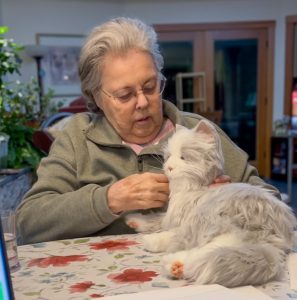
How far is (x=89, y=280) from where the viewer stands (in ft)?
2.37

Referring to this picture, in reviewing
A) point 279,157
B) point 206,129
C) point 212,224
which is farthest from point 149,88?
point 279,157

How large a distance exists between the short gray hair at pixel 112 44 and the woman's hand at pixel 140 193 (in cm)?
37

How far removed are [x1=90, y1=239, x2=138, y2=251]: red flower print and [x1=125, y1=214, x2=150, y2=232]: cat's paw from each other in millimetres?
64

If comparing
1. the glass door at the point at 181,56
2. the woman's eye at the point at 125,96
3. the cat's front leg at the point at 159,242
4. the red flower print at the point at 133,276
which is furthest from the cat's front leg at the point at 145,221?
the glass door at the point at 181,56

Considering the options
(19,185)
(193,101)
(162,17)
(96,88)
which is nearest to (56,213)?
(96,88)

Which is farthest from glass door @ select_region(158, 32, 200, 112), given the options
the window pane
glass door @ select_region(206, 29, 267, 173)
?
glass door @ select_region(206, 29, 267, 173)

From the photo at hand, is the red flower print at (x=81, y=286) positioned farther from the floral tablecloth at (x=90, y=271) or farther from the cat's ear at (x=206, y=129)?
the cat's ear at (x=206, y=129)

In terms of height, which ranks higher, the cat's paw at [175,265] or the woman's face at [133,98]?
the woman's face at [133,98]

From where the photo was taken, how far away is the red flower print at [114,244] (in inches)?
35.0

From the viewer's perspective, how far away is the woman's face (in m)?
1.10

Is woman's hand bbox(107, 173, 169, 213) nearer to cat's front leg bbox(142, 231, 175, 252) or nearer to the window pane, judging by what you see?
cat's front leg bbox(142, 231, 175, 252)

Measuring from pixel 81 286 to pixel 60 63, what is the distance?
4.78 m

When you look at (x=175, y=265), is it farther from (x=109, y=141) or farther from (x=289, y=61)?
(x=289, y=61)

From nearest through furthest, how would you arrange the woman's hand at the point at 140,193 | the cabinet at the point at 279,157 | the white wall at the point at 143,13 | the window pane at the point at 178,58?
1. the woman's hand at the point at 140,193
2. the white wall at the point at 143,13
3. the cabinet at the point at 279,157
4. the window pane at the point at 178,58
